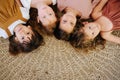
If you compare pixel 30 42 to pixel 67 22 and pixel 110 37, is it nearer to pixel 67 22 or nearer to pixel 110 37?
pixel 67 22

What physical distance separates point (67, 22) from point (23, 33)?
0.17 m

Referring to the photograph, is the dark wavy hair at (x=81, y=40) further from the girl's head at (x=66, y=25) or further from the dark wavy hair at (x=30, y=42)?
the dark wavy hair at (x=30, y=42)

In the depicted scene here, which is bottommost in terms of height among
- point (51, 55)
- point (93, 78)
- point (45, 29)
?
point (93, 78)

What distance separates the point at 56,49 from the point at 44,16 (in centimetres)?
15

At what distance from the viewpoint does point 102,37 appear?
1.46 metres

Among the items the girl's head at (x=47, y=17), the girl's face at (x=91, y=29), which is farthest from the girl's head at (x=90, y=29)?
the girl's head at (x=47, y=17)

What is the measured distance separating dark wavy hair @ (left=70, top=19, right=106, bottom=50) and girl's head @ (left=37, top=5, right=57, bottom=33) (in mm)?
89

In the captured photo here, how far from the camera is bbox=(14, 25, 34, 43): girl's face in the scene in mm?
1427

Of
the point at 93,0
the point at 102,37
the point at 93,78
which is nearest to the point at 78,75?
the point at 93,78

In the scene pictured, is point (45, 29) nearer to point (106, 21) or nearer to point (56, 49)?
point (56, 49)

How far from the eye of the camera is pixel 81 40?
1449 millimetres

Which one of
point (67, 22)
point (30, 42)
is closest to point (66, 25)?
point (67, 22)

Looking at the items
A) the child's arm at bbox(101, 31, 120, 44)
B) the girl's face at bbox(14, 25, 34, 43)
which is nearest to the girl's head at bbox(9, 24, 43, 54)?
the girl's face at bbox(14, 25, 34, 43)

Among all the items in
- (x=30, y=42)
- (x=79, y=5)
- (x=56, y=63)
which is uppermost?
(x=79, y=5)
